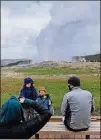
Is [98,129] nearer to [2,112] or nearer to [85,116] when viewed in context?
[85,116]

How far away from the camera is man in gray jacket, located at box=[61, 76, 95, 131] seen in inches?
256

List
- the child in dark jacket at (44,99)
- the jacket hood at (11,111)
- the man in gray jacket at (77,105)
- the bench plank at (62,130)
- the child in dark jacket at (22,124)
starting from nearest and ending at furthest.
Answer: the jacket hood at (11,111)
the child in dark jacket at (22,124)
the man in gray jacket at (77,105)
the bench plank at (62,130)
the child in dark jacket at (44,99)

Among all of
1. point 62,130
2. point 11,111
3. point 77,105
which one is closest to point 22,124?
point 11,111

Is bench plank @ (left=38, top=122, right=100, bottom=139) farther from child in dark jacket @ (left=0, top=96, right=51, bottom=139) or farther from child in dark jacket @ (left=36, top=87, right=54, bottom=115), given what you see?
child in dark jacket @ (left=0, top=96, right=51, bottom=139)

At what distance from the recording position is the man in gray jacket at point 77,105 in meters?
6.49

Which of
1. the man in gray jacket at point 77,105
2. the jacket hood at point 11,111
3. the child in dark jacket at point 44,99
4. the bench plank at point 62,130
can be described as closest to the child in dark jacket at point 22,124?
the jacket hood at point 11,111

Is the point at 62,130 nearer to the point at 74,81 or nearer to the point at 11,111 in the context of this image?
the point at 74,81

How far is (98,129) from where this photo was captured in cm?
A: 677

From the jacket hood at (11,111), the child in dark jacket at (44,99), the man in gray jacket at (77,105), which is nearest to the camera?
the jacket hood at (11,111)

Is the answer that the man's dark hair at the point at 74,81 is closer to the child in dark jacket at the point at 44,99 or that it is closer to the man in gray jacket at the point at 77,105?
the man in gray jacket at the point at 77,105

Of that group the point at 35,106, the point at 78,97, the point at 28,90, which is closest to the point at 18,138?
the point at 35,106

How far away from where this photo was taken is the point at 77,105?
6.52 metres

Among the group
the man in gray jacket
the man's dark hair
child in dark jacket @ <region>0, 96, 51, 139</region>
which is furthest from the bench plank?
child in dark jacket @ <region>0, 96, 51, 139</region>

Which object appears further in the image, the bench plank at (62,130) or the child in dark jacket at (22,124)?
the bench plank at (62,130)
